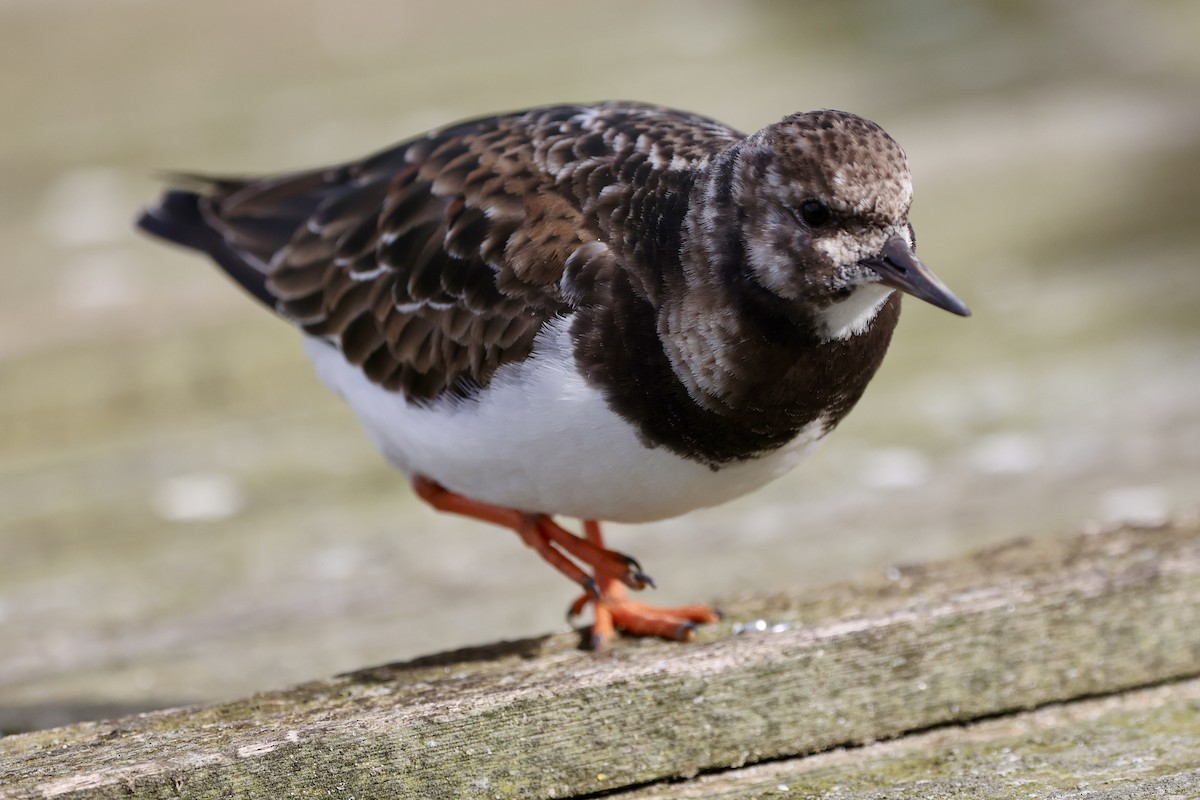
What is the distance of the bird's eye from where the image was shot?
208 centimetres

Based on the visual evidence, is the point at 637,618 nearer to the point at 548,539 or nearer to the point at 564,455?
the point at 564,455

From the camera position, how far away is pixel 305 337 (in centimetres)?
314

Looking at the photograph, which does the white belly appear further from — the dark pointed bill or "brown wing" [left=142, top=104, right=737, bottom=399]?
the dark pointed bill

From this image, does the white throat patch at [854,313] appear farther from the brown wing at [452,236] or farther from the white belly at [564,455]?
the brown wing at [452,236]

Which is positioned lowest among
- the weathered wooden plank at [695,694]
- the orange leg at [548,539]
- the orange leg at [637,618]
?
the weathered wooden plank at [695,694]

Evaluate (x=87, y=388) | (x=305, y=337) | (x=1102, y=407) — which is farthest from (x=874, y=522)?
(x=87, y=388)

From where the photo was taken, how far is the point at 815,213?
2.10 m

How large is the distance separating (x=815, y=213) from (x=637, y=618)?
0.74m

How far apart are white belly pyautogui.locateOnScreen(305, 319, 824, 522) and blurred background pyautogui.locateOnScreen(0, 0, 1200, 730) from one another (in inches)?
15.3

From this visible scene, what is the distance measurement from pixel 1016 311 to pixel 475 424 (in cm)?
186

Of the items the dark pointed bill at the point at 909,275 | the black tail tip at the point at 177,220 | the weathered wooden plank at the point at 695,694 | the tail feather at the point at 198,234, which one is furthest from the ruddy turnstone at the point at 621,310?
the black tail tip at the point at 177,220

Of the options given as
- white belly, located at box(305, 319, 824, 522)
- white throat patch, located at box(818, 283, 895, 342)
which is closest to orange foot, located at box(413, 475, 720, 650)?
white belly, located at box(305, 319, 824, 522)

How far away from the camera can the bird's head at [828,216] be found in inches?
80.0

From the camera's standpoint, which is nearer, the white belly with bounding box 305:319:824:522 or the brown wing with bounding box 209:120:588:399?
the white belly with bounding box 305:319:824:522
